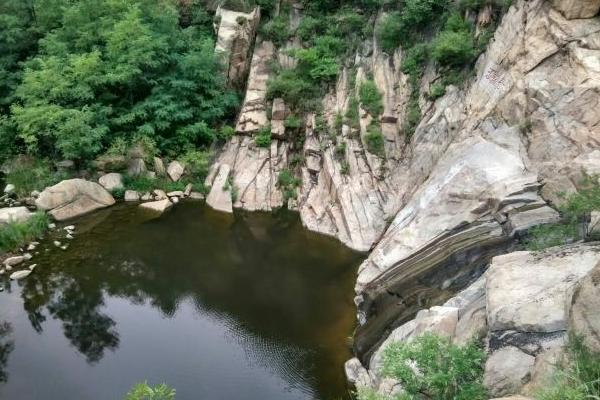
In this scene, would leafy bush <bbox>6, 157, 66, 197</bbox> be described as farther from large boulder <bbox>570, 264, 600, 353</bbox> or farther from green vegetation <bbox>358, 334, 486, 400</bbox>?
large boulder <bbox>570, 264, 600, 353</bbox>

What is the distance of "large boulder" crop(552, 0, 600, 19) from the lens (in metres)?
15.7

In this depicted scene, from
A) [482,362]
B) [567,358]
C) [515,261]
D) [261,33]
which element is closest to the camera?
[567,358]

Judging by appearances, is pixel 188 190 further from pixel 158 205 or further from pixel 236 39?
pixel 236 39

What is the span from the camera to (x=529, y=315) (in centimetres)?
882

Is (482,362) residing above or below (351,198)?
above

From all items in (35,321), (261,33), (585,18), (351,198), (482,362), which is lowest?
(35,321)

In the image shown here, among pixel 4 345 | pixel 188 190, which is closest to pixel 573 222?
pixel 4 345

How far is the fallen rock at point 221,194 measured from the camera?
23.9 meters

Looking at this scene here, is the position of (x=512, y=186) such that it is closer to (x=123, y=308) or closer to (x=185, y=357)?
(x=185, y=357)

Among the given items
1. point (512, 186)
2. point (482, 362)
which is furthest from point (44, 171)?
point (482, 362)

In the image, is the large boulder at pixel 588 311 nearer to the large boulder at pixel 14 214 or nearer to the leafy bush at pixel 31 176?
the large boulder at pixel 14 214

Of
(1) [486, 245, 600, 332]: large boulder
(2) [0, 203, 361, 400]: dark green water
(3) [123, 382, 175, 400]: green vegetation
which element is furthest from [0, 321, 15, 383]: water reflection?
(1) [486, 245, 600, 332]: large boulder

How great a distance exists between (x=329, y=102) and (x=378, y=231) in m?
7.31

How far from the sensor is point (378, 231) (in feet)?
66.9
